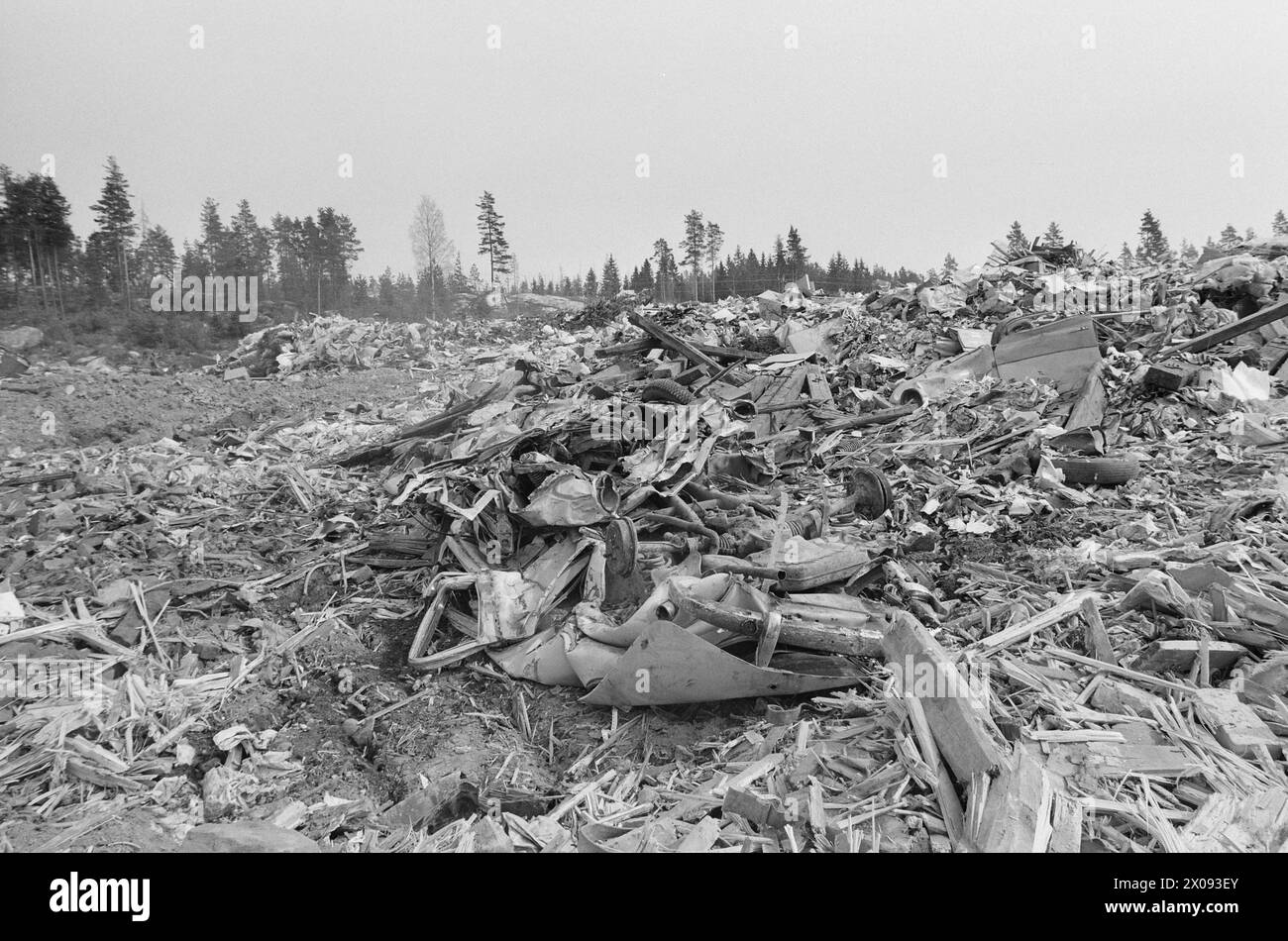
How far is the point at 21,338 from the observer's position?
24.4 metres

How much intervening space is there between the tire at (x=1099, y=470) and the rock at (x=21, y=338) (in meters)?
32.2

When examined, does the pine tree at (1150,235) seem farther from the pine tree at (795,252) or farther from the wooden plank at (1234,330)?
the wooden plank at (1234,330)

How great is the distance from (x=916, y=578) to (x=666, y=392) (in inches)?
223

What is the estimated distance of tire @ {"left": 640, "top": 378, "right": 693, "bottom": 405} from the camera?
31.9ft

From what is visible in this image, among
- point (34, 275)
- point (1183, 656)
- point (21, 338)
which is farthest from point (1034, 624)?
point (34, 275)

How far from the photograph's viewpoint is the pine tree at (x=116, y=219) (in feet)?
117

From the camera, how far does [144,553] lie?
6281 millimetres

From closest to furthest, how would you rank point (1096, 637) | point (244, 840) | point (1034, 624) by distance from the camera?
1. point (244, 840)
2. point (1096, 637)
3. point (1034, 624)

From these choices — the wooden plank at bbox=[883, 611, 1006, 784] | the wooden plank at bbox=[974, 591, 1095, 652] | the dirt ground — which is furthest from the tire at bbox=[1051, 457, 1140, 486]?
the dirt ground

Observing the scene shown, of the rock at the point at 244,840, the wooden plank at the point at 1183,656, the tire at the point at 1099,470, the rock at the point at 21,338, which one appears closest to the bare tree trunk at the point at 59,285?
the rock at the point at 21,338

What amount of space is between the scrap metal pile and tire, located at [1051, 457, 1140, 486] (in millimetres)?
30

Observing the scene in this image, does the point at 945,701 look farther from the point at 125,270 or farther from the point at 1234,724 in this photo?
the point at 125,270

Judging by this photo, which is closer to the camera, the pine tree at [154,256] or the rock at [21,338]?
the rock at [21,338]

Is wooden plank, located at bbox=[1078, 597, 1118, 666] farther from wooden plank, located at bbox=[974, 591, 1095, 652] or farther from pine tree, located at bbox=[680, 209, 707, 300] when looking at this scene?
pine tree, located at bbox=[680, 209, 707, 300]
